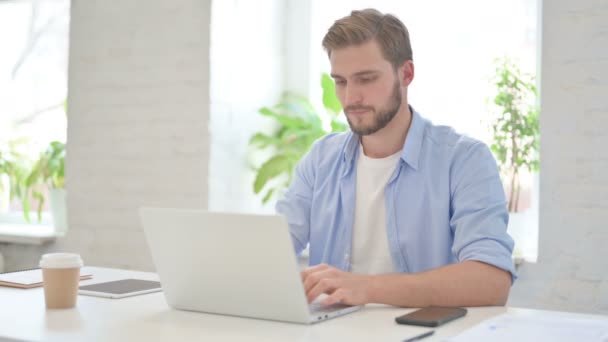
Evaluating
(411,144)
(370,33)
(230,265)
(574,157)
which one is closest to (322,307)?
(230,265)

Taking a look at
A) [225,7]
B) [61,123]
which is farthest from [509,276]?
[61,123]

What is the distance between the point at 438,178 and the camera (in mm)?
2037

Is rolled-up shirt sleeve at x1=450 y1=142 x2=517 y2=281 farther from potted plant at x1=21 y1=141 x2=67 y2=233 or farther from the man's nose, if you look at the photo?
potted plant at x1=21 y1=141 x2=67 y2=233

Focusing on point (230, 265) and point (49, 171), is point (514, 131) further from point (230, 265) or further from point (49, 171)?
point (49, 171)

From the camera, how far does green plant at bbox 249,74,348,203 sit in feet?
11.2

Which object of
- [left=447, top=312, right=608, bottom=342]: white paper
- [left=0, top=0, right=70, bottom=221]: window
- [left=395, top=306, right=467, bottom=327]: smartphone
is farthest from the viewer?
[left=0, top=0, right=70, bottom=221]: window

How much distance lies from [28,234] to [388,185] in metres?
2.50

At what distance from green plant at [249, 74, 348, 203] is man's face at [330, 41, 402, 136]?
1.29 metres

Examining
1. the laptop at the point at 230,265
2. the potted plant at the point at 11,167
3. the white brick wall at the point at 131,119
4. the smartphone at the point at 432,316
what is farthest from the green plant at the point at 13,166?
the smartphone at the point at 432,316

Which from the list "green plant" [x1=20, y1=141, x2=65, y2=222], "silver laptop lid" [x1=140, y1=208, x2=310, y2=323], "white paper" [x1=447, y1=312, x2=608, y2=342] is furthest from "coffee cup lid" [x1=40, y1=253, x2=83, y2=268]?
"green plant" [x1=20, y1=141, x2=65, y2=222]

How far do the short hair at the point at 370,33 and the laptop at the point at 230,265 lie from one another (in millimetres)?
764

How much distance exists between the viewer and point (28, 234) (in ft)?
13.1

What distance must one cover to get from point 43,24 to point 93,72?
78cm

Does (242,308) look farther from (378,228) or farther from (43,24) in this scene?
(43,24)
